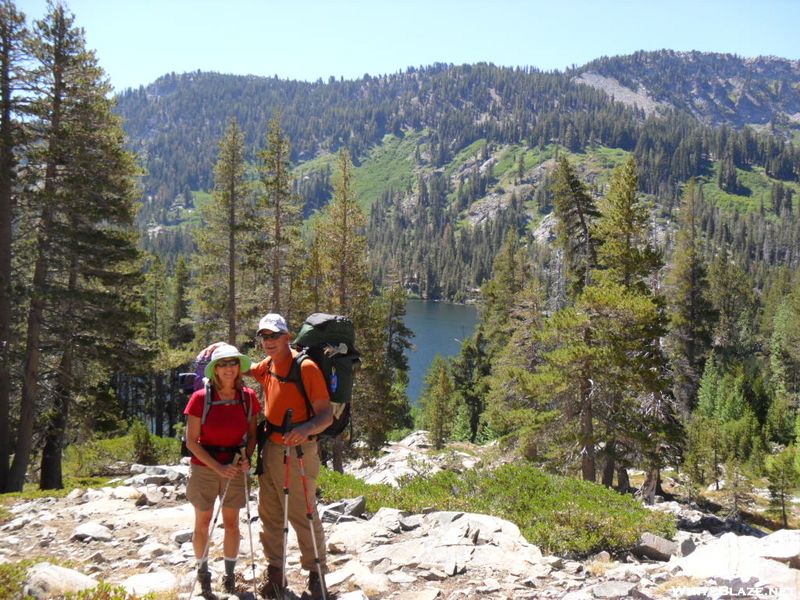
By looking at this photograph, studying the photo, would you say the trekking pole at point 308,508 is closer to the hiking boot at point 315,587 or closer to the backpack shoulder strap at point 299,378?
the hiking boot at point 315,587

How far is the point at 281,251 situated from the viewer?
19.3 meters

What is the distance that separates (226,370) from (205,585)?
5.90ft

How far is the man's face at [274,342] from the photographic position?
436 cm

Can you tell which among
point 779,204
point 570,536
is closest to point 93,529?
point 570,536

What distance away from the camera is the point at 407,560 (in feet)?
18.0

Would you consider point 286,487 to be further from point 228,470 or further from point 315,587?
point 315,587

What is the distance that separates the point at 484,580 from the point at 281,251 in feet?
51.9

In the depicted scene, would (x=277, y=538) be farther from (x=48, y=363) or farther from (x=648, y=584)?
(x=48, y=363)

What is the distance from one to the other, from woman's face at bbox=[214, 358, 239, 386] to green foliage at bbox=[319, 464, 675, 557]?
415 centimetres

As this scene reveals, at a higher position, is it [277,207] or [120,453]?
[277,207]

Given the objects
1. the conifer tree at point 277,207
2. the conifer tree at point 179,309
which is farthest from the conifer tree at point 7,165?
the conifer tree at point 179,309

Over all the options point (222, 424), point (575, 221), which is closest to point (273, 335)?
point (222, 424)

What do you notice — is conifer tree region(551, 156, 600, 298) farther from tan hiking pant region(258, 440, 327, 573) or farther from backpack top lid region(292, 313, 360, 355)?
tan hiking pant region(258, 440, 327, 573)

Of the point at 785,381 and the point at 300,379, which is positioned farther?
the point at 785,381
